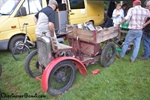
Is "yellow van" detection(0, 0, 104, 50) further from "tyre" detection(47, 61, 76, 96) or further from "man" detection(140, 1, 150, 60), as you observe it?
"man" detection(140, 1, 150, 60)

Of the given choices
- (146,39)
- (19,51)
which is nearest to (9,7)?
(19,51)

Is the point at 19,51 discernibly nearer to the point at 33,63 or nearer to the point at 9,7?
the point at 33,63

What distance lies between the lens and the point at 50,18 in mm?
3395

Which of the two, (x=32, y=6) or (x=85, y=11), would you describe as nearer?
(x=32, y=6)

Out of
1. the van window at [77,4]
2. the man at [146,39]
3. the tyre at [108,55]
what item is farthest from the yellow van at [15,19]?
the man at [146,39]

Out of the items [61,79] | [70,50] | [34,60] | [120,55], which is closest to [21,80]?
[34,60]

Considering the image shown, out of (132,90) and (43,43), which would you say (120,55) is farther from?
(43,43)

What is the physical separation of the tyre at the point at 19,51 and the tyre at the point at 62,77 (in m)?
2.02

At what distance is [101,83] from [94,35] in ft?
3.67

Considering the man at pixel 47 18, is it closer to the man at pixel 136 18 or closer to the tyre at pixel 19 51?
the tyre at pixel 19 51

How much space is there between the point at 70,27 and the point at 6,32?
227cm

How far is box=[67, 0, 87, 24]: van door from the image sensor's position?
20.9ft

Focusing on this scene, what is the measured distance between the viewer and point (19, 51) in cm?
495

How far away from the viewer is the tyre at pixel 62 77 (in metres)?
2.90
